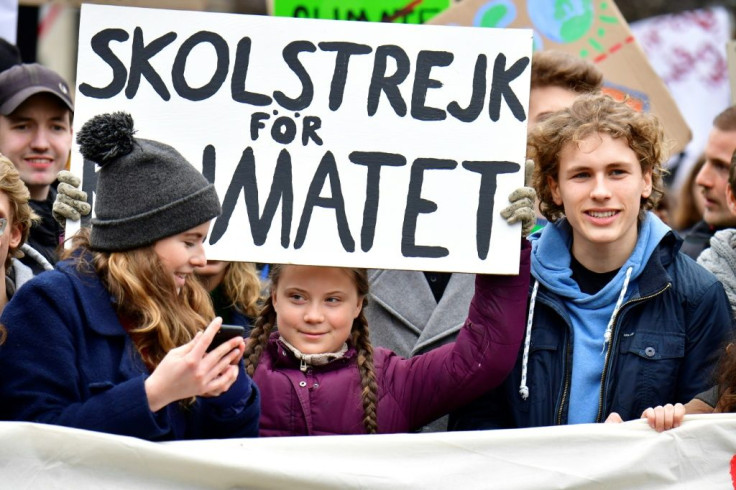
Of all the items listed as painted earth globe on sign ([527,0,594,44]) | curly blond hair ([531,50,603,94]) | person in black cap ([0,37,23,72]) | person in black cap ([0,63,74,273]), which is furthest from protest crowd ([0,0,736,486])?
painted earth globe on sign ([527,0,594,44])

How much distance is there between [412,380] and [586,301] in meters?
0.58

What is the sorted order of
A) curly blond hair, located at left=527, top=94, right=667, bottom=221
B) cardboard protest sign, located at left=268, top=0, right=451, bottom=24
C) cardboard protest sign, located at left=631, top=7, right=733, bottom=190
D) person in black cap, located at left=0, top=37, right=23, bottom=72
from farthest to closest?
cardboard protest sign, located at left=631, top=7, right=733, bottom=190 < cardboard protest sign, located at left=268, top=0, right=451, bottom=24 < person in black cap, located at left=0, top=37, right=23, bottom=72 < curly blond hair, located at left=527, top=94, right=667, bottom=221

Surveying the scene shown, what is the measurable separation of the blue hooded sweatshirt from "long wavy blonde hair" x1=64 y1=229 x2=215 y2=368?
3.89ft

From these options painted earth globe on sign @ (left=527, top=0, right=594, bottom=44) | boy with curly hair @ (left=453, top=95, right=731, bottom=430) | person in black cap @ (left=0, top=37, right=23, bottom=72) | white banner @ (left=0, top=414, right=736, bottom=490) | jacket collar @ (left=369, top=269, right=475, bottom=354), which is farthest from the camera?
painted earth globe on sign @ (left=527, top=0, right=594, bottom=44)

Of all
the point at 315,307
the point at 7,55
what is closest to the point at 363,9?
the point at 7,55

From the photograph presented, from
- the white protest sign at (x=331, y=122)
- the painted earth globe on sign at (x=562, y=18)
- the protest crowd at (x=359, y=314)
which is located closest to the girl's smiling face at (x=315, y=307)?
the protest crowd at (x=359, y=314)

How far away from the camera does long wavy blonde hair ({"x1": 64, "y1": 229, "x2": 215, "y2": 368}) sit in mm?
3359

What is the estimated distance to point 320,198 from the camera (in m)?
3.85

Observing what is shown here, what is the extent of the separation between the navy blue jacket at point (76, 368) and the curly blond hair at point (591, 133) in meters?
1.36

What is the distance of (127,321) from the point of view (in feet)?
11.2

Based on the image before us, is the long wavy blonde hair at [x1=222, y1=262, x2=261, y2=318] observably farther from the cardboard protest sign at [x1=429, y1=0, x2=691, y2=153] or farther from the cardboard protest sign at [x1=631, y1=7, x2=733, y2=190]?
the cardboard protest sign at [x1=631, y1=7, x2=733, y2=190]

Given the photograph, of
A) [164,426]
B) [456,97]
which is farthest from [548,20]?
[164,426]

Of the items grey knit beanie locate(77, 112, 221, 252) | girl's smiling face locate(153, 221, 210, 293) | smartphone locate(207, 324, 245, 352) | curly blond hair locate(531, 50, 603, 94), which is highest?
curly blond hair locate(531, 50, 603, 94)

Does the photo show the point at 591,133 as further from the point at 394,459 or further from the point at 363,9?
the point at 363,9
